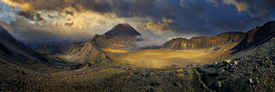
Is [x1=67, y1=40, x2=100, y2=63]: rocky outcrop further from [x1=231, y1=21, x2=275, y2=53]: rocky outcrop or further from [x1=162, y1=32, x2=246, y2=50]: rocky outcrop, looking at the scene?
[x1=162, y1=32, x2=246, y2=50]: rocky outcrop

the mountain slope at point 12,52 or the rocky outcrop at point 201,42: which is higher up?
the rocky outcrop at point 201,42

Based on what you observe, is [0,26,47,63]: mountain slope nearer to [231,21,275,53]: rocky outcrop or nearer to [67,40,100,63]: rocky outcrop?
[67,40,100,63]: rocky outcrop

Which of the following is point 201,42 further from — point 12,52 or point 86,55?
point 12,52

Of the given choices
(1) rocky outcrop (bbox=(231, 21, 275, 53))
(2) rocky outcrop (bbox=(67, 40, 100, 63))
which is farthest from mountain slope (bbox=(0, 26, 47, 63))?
(1) rocky outcrop (bbox=(231, 21, 275, 53))

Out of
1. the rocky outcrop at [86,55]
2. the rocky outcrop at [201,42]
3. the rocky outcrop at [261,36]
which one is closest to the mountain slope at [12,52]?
the rocky outcrop at [86,55]

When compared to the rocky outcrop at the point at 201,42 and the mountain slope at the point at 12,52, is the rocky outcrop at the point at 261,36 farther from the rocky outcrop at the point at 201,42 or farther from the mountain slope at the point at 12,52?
the mountain slope at the point at 12,52

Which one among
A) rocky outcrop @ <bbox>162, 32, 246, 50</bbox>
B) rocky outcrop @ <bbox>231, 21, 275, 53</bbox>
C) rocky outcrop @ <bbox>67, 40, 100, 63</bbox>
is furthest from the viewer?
rocky outcrop @ <bbox>162, 32, 246, 50</bbox>

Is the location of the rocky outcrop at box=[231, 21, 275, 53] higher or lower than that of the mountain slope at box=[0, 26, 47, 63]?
higher

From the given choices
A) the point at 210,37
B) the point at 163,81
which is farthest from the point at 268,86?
the point at 210,37

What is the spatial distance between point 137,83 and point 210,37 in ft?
617

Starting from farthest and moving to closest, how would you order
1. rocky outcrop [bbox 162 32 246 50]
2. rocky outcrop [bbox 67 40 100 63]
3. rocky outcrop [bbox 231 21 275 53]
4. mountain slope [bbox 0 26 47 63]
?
rocky outcrop [bbox 162 32 246 50] < rocky outcrop [bbox 67 40 100 63] < rocky outcrop [bbox 231 21 275 53] < mountain slope [bbox 0 26 47 63]

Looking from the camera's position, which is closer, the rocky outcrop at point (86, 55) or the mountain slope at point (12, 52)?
the mountain slope at point (12, 52)

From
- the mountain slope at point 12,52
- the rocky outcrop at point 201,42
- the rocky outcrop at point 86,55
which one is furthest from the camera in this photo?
the rocky outcrop at point 201,42

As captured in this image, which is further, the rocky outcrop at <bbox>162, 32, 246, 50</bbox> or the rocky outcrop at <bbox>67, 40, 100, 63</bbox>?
the rocky outcrop at <bbox>162, 32, 246, 50</bbox>
